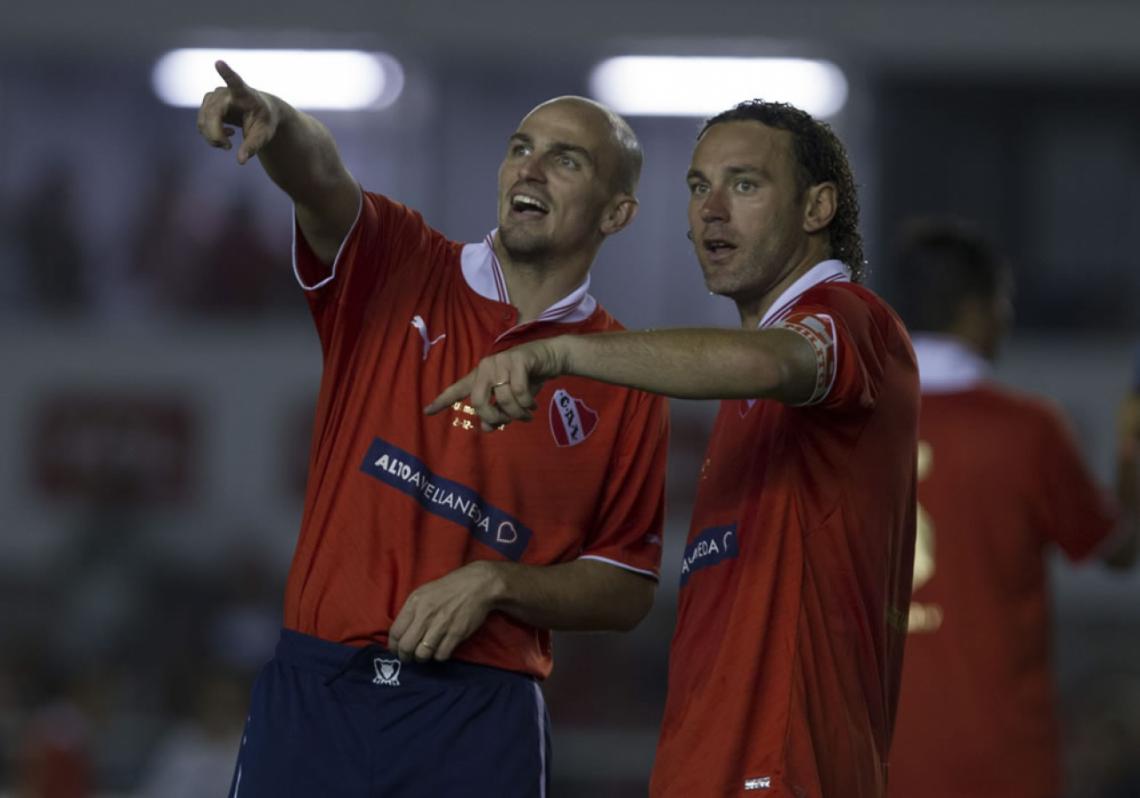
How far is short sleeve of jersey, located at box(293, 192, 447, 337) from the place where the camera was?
350 cm

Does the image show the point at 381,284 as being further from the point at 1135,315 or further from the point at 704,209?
the point at 1135,315

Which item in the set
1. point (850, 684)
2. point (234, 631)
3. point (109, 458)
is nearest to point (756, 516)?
point (850, 684)

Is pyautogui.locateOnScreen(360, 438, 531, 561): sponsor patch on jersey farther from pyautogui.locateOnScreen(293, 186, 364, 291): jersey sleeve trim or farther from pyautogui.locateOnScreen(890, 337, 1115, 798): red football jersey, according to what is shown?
pyautogui.locateOnScreen(890, 337, 1115, 798): red football jersey

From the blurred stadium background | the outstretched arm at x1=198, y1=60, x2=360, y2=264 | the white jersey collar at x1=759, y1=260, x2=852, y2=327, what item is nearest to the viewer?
the outstretched arm at x1=198, y1=60, x2=360, y2=264

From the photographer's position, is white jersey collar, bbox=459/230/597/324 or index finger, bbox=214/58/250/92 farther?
white jersey collar, bbox=459/230/597/324

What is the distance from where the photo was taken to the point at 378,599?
3.40m

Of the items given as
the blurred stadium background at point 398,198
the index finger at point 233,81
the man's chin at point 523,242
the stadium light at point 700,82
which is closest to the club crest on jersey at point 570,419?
the man's chin at point 523,242

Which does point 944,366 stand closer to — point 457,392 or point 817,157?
point 817,157

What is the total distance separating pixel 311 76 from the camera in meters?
11.3

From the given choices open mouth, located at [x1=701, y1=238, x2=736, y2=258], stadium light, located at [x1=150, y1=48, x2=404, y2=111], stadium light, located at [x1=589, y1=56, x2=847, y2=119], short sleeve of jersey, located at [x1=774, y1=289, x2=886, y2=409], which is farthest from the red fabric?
stadium light, located at [x1=150, y1=48, x2=404, y2=111]

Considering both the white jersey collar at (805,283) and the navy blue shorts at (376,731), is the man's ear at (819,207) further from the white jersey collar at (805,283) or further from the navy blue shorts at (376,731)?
the navy blue shorts at (376,731)

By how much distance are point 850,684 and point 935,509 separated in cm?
154

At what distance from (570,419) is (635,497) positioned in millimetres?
211

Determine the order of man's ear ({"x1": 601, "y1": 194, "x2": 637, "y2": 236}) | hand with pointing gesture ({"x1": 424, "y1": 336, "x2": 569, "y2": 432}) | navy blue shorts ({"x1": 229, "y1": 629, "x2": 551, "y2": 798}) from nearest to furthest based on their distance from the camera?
hand with pointing gesture ({"x1": 424, "y1": 336, "x2": 569, "y2": 432}), navy blue shorts ({"x1": 229, "y1": 629, "x2": 551, "y2": 798}), man's ear ({"x1": 601, "y1": 194, "x2": 637, "y2": 236})
